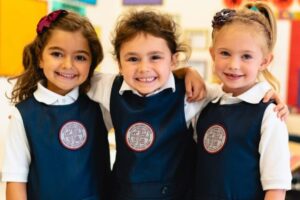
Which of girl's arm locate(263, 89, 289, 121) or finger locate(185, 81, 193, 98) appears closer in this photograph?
girl's arm locate(263, 89, 289, 121)

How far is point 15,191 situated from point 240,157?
596 mm

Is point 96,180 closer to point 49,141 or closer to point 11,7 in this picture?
point 49,141

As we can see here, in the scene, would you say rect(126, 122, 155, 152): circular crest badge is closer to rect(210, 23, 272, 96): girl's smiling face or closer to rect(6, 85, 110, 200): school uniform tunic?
rect(6, 85, 110, 200): school uniform tunic

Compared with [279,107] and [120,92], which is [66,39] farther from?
[279,107]

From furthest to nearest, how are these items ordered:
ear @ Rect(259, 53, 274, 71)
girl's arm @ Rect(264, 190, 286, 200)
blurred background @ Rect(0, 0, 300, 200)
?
blurred background @ Rect(0, 0, 300, 200), ear @ Rect(259, 53, 274, 71), girl's arm @ Rect(264, 190, 286, 200)

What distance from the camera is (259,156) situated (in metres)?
0.96

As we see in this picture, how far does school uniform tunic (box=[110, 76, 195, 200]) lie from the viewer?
3.45 ft

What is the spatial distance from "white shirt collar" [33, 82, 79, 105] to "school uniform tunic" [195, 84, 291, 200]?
405 millimetres

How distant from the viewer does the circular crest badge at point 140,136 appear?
105cm

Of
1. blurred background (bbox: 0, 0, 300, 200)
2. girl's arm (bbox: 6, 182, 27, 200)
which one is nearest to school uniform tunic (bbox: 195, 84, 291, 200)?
girl's arm (bbox: 6, 182, 27, 200)

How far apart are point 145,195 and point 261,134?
13.6 inches

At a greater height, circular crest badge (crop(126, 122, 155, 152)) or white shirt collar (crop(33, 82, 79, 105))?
white shirt collar (crop(33, 82, 79, 105))

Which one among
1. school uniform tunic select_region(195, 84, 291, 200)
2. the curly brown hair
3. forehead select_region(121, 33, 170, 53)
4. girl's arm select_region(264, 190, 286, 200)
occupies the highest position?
the curly brown hair

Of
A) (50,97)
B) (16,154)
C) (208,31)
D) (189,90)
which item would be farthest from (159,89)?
(208,31)
